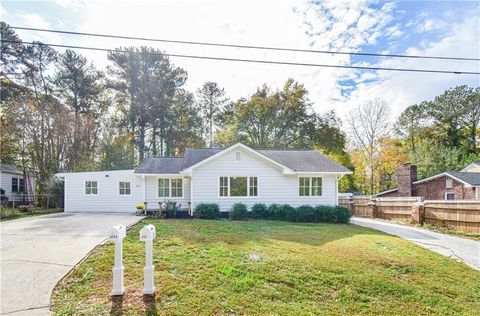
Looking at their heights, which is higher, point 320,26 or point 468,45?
Answer: point 320,26

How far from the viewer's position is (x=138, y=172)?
1623cm

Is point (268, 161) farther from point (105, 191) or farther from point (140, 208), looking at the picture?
point (105, 191)

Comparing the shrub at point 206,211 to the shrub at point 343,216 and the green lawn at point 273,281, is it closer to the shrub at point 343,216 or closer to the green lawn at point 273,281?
the green lawn at point 273,281

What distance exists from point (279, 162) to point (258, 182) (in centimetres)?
200

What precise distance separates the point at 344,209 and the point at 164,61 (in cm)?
2347

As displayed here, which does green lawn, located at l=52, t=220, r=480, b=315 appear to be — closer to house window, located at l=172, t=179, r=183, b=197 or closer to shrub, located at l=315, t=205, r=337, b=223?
shrub, located at l=315, t=205, r=337, b=223

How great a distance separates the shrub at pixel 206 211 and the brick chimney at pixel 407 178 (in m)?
15.3

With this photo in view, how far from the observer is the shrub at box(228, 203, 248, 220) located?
47.5 feet

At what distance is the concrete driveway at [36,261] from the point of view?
4.28 m

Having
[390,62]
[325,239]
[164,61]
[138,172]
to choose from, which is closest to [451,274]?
[325,239]

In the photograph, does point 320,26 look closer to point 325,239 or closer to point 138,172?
point 325,239

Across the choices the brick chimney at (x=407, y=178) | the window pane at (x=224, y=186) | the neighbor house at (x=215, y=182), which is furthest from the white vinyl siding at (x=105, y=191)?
the brick chimney at (x=407, y=178)

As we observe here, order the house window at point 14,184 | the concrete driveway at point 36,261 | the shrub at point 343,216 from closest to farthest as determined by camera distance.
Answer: the concrete driveway at point 36,261
the shrub at point 343,216
the house window at point 14,184

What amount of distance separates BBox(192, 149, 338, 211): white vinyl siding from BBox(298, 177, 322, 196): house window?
0.18m
